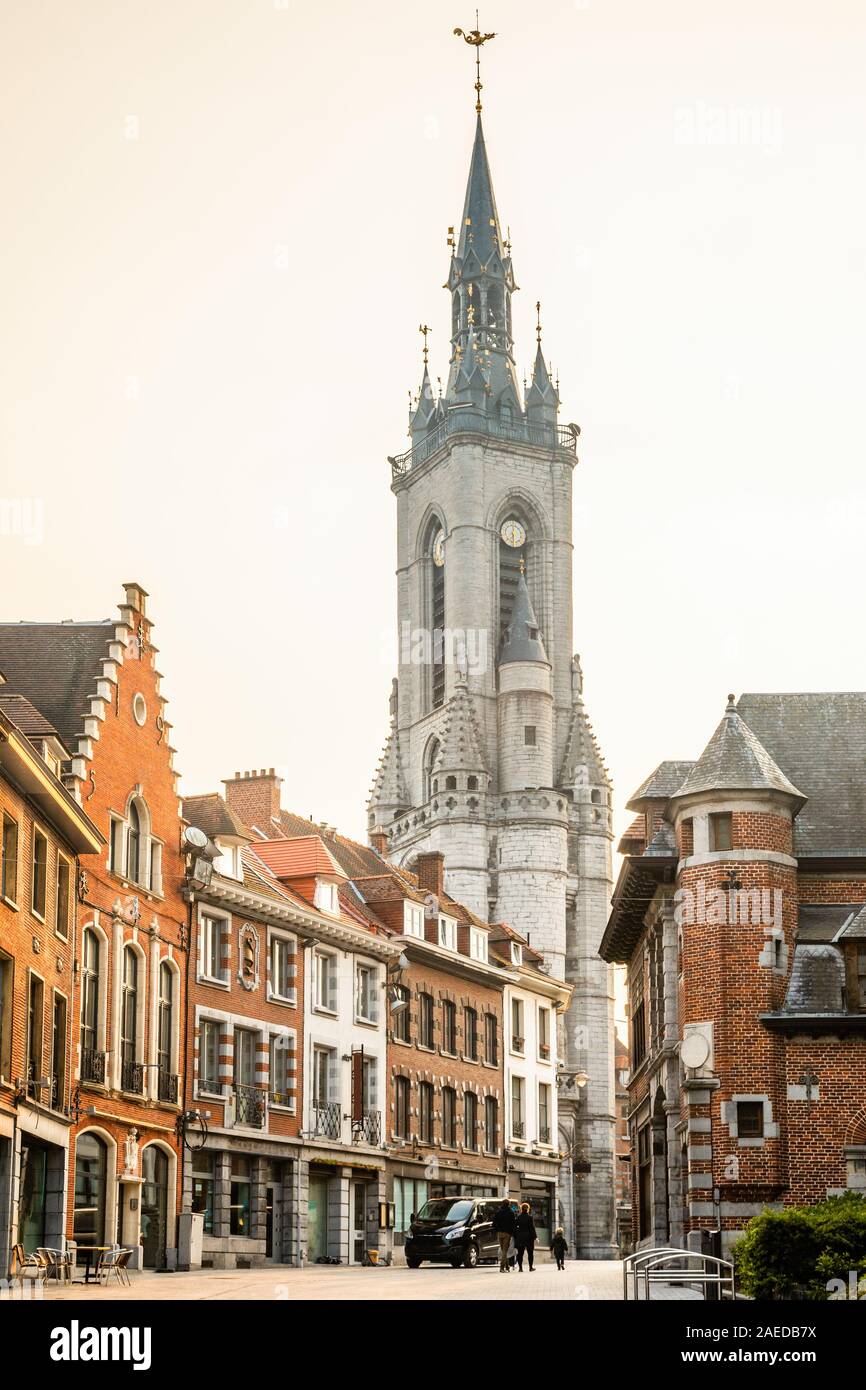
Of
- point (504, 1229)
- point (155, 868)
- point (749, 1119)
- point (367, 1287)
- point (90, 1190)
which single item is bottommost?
point (367, 1287)

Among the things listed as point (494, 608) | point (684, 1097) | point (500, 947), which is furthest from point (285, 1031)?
point (494, 608)

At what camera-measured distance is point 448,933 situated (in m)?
66.5

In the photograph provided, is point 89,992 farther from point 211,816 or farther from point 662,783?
point 662,783

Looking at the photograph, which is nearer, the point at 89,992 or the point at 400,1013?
the point at 89,992

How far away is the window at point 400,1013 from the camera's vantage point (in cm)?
6022

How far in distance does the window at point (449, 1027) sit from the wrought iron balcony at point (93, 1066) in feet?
78.9

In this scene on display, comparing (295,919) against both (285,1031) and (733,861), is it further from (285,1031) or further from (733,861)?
(733,861)

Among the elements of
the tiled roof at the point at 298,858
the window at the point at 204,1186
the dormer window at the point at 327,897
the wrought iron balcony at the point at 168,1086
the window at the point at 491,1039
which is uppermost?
the tiled roof at the point at 298,858

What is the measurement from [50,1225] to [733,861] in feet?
49.4

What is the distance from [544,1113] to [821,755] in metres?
32.9

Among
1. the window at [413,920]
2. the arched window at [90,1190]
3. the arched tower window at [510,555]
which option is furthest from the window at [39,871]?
the arched tower window at [510,555]

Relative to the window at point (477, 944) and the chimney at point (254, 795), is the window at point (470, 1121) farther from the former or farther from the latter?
the chimney at point (254, 795)

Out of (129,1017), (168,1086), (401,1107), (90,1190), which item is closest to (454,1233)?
(168,1086)

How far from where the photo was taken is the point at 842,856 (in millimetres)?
43125
